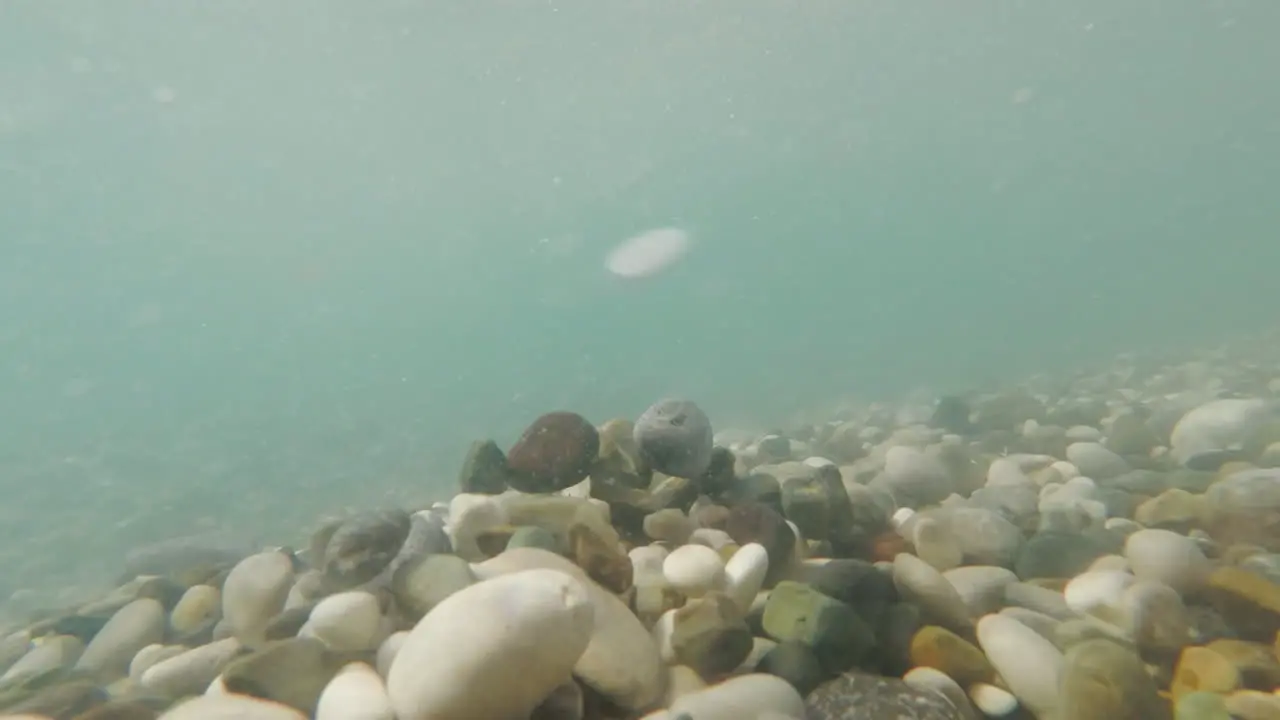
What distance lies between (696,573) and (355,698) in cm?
92

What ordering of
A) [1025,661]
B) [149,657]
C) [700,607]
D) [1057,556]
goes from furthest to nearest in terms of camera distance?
[1057,556], [149,657], [700,607], [1025,661]

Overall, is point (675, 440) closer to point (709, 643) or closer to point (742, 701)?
A: point (709, 643)

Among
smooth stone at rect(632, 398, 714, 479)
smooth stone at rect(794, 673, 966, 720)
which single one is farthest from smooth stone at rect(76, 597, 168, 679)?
smooth stone at rect(794, 673, 966, 720)

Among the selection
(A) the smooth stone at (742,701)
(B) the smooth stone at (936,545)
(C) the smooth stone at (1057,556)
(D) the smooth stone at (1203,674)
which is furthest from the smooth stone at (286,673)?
(C) the smooth stone at (1057,556)

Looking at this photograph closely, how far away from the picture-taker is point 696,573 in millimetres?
1962

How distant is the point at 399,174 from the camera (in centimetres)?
5878

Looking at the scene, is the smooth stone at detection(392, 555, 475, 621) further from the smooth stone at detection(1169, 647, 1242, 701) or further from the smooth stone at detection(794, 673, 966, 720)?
the smooth stone at detection(1169, 647, 1242, 701)

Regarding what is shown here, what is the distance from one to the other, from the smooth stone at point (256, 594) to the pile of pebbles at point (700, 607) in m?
0.01

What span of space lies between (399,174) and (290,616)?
205 ft

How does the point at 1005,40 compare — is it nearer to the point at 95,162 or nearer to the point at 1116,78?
the point at 1116,78

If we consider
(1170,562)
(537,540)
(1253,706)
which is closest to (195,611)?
(537,540)

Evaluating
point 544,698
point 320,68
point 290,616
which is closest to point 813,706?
point 544,698

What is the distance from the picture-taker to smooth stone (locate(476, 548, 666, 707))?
152 centimetres

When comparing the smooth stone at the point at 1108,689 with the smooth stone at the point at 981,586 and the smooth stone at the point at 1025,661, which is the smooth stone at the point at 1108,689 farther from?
the smooth stone at the point at 981,586
